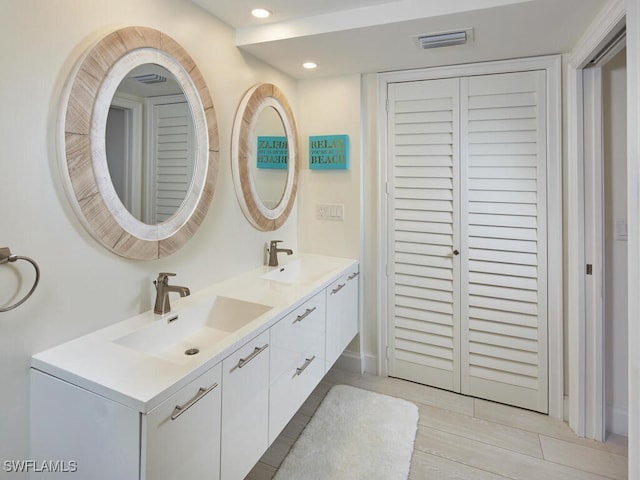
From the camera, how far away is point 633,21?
140 cm

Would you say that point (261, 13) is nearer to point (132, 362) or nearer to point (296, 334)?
point (296, 334)

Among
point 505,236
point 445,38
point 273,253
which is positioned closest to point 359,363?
point 273,253

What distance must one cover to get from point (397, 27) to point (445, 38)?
300 millimetres

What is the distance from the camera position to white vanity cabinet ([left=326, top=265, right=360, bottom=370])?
2273 millimetres

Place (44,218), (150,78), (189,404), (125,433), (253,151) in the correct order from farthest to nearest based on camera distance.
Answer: (253,151)
(150,78)
(44,218)
(189,404)
(125,433)

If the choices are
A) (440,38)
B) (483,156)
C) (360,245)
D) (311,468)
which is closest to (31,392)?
(311,468)

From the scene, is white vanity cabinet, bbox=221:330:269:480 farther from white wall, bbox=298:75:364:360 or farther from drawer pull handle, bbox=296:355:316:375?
white wall, bbox=298:75:364:360

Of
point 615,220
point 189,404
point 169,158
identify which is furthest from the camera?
point 615,220

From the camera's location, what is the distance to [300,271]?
263 cm

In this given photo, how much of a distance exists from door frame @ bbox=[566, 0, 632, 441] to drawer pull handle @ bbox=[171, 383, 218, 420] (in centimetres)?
208

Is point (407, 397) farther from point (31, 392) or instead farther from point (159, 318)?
point (31, 392)

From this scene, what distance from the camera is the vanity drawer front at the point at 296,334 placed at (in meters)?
1.63

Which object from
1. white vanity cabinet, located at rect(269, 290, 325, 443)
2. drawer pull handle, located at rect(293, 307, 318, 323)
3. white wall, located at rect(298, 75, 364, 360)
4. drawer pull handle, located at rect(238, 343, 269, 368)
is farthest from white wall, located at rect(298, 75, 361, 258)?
drawer pull handle, located at rect(238, 343, 269, 368)

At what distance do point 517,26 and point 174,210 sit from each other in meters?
1.91
